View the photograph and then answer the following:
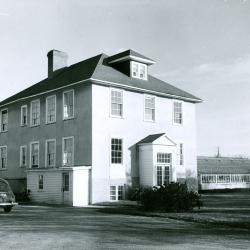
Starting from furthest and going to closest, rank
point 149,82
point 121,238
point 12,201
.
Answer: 1. point 149,82
2. point 12,201
3. point 121,238

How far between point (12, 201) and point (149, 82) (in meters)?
15.3

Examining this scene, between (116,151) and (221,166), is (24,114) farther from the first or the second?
(221,166)

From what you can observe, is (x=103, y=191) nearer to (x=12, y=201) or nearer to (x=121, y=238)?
(x=12, y=201)

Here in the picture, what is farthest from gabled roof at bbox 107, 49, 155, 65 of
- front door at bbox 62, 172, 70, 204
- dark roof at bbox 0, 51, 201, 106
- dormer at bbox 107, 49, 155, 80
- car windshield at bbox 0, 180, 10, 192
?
car windshield at bbox 0, 180, 10, 192

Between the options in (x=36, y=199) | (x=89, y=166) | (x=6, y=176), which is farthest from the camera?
(x=6, y=176)

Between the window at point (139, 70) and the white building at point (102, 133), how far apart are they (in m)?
0.04

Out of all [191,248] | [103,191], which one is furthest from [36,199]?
[191,248]

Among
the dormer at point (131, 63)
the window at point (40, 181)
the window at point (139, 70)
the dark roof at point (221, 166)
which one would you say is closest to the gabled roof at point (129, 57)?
the dormer at point (131, 63)

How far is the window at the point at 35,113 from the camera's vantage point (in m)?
33.3

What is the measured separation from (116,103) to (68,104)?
3.44 meters

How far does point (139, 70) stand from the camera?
31797 mm

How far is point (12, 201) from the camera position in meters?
20.7

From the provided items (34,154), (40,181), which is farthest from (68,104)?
(34,154)

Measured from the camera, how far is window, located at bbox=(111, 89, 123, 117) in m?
29.3
